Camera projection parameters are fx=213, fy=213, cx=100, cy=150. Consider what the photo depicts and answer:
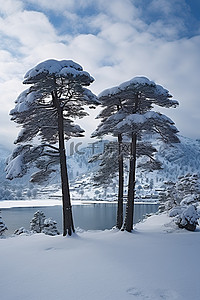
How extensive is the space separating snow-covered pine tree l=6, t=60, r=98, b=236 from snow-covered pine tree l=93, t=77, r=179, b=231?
167cm

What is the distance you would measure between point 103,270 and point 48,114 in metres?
8.86

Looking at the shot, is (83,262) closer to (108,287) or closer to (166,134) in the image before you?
(108,287)

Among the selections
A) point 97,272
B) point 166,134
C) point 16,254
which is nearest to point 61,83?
point 166,134

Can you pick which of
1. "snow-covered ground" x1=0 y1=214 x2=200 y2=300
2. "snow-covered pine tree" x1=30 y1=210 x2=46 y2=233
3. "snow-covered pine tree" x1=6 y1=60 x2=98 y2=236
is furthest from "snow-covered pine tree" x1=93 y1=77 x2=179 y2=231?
"snow-covered pine tree" x1=30 y1=210 x2=46 y2=233

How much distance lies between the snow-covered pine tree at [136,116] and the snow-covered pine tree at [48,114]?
1.67 meters

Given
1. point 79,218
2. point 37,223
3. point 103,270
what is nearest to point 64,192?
point 103,270

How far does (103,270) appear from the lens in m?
6.02

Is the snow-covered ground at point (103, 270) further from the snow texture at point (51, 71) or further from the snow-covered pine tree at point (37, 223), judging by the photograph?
the snow-covered pine tree at point (37, 223)

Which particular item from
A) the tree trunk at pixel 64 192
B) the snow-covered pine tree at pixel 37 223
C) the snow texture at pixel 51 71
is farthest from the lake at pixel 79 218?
the snow texture at pixel 51 71

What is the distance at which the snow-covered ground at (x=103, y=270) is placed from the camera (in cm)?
470

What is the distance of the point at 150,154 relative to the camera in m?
14.1

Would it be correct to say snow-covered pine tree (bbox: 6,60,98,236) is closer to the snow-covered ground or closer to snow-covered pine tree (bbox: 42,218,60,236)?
the snow-covered ground

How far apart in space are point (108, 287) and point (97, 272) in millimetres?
997

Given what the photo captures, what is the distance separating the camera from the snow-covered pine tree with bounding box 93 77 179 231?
36.3ft
